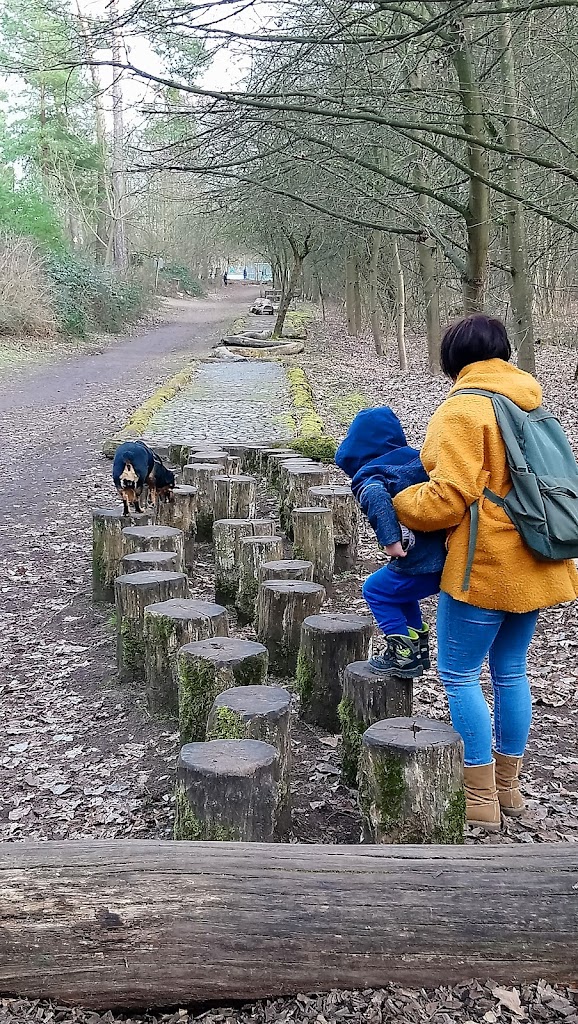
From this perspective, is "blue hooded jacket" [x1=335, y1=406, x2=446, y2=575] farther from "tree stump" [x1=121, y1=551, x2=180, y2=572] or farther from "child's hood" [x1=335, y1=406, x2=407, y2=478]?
"tree stump" [x1=121, y1=551, x2=180, y2=572]

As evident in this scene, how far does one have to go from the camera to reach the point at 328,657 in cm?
415

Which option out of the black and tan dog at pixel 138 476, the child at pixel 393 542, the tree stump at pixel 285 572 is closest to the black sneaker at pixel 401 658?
the child at pixel 393 542

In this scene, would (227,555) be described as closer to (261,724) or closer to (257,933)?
(261,724)

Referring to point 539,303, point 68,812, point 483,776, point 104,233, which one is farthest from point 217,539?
point 104,233

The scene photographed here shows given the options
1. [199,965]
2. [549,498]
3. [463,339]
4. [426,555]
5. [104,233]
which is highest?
[104,233]

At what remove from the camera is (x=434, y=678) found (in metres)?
5.20

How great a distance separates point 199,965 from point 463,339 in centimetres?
211

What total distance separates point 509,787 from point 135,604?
224 centimetres

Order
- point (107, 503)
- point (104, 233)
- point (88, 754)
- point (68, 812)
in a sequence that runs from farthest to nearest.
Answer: point (104, 233) → point (107, 503) → point (88, 754) → point (68, 812)

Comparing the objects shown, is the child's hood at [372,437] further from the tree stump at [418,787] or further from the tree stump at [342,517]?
the tree stump at [342,517]

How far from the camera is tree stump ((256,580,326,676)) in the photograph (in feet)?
15.5

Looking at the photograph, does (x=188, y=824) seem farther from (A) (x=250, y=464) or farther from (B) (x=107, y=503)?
(A) (x=250, y=464)

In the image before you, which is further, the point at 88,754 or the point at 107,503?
the point at 107,503

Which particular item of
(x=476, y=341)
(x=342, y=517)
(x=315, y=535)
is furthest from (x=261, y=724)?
(x=342, y=517)
